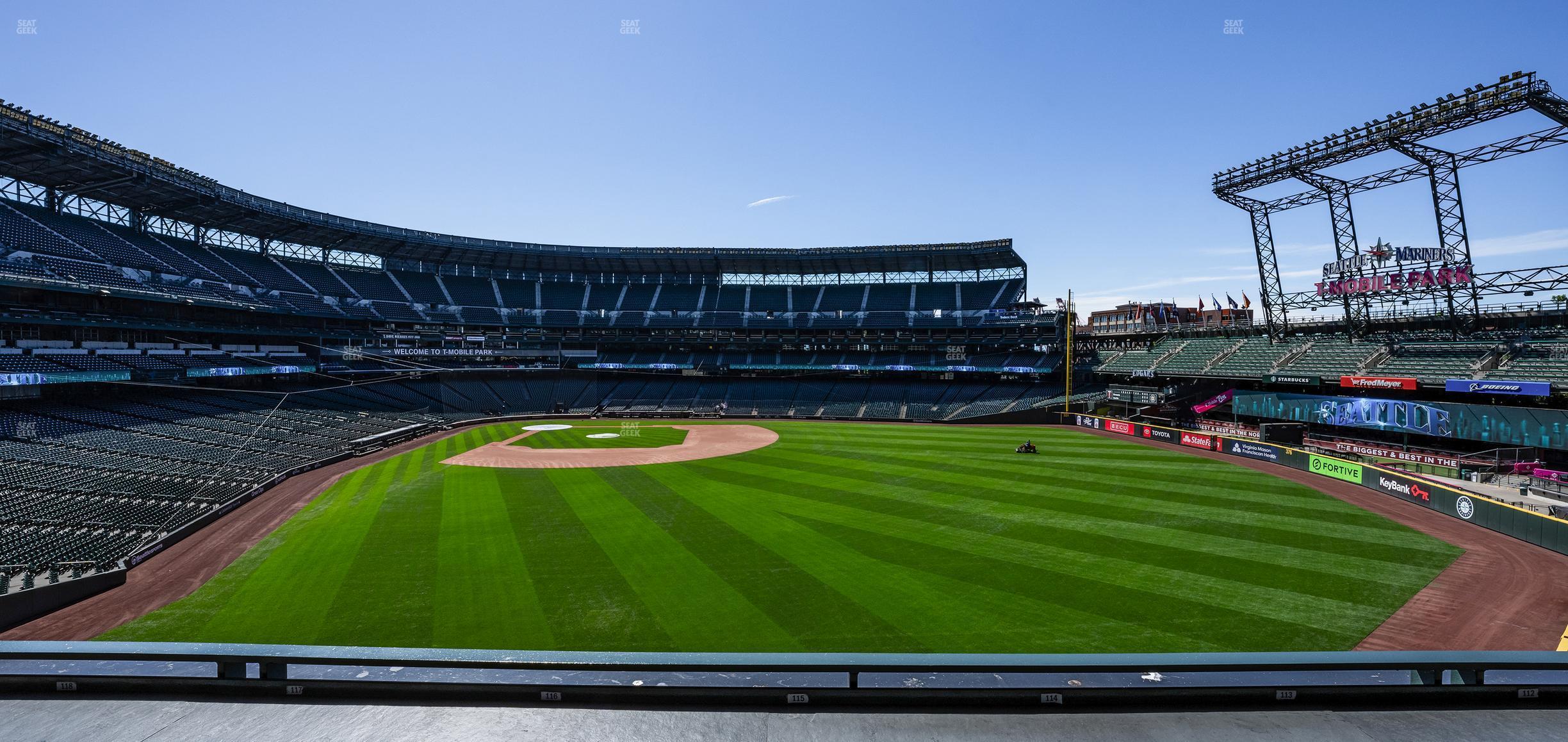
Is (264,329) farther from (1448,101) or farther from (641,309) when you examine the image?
(1448,101)

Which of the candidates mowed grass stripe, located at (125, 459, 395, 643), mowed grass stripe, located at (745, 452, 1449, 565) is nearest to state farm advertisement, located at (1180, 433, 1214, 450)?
mowed grass stripe, located at (745, 452, 1449, 565)

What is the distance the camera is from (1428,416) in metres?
34.9

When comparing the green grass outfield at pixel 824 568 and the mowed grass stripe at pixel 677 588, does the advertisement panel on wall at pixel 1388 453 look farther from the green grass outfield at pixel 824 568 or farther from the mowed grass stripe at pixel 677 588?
the mowed grass stripe at pixel 677 588

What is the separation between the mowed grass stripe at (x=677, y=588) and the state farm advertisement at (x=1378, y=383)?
43.3m

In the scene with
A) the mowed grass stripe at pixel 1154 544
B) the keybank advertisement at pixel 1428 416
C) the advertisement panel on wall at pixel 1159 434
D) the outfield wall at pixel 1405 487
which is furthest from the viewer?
the advertisement panel on wall at pixel 1159 434

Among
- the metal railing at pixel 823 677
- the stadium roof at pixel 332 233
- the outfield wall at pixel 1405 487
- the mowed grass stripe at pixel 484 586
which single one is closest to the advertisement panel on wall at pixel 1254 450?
the outfield wall at pixel 1405 487

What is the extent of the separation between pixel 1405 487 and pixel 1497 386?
1516 cm

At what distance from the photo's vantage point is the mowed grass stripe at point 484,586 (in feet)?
42.8

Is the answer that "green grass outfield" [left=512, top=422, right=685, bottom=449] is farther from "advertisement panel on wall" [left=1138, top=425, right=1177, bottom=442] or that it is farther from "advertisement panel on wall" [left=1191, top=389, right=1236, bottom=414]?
"advertisement panel on wall" [left=1191, top=389, right=1236, bottom=414]

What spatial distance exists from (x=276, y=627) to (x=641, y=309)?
69.4 metres

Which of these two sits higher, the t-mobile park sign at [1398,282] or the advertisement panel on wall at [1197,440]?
the t-mobile park sign at [1398,282]

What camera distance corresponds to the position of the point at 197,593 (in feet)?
54.2

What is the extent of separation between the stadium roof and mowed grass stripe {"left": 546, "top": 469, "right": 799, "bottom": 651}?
47.1 meters

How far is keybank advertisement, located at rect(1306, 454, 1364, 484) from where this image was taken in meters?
27.5
